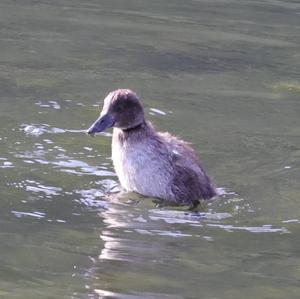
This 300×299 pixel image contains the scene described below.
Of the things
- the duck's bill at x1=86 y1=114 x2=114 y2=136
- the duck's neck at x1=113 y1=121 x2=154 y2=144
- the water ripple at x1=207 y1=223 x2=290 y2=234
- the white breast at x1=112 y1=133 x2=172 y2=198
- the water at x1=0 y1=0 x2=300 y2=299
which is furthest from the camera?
the duck's neck at x1=113 y1=121 x2=154 y2=144

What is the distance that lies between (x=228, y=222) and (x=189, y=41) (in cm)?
819

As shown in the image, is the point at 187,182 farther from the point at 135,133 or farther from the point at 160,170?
the point at 135,133

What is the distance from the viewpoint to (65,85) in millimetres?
13680

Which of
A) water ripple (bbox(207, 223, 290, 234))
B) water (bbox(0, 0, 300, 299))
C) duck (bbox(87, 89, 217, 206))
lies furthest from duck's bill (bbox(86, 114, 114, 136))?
water ripple (bbox(207, 223, 290, 234))

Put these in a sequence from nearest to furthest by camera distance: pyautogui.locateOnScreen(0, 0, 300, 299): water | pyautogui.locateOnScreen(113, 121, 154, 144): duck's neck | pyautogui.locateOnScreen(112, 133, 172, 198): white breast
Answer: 1. pyautogui.locateOnScreen(0, 0, 300, 299): water
2. pyautogui.locateOnScreen(112, 133, 172, 198): white breast
3. pyautogui.locateOnScreen(113, 121, 154, 144): duck's neck

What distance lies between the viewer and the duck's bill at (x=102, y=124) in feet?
31.5

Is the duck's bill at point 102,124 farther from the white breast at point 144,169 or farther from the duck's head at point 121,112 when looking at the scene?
the white breast at point 144,169

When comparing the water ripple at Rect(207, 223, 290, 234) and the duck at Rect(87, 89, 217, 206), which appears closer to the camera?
the water ripple at Rect(207, 223, 290, 234)

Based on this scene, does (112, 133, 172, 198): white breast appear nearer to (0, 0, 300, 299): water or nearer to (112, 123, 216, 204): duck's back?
(112, 123, 216, 204): duck's back

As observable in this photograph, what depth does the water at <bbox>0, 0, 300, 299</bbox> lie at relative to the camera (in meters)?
7.67

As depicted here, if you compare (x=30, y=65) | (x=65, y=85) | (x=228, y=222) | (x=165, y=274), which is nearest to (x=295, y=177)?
(x=228, y=222)

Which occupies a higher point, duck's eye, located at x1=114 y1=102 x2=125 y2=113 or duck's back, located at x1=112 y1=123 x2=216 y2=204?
duck's eye, located at x1=114 y1=102 x2=125 y2=113

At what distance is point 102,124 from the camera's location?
381 inches

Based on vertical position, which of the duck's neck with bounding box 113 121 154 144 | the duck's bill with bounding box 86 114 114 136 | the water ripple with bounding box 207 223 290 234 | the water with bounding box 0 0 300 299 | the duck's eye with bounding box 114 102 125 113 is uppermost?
the duck's eye with bounding box 114 102 125 113
